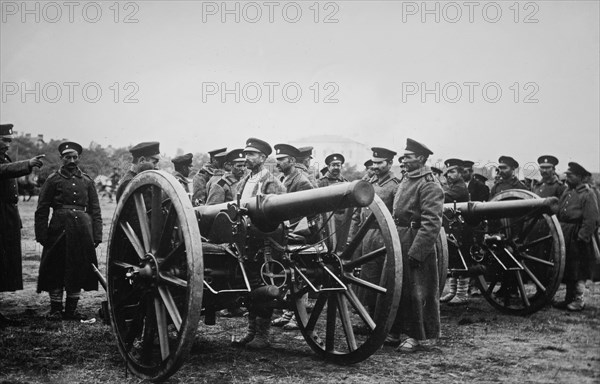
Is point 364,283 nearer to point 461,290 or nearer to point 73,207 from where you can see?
point 73,207

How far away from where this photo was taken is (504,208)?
6984mm

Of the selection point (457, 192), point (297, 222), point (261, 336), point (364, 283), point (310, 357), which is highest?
point (457, 192)

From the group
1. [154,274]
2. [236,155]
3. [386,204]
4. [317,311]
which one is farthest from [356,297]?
[236,155]

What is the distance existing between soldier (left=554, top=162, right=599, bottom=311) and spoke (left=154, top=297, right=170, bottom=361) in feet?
18.6

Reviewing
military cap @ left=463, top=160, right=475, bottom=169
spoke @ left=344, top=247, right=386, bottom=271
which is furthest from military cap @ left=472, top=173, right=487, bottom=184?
spoke @ left=344, top=247, right=386, bottom=271

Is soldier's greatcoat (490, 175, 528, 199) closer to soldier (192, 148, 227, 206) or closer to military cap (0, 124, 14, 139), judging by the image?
soldier (192, 148, 227, 206)

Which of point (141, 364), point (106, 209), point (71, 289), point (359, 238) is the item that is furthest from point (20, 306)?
point (106, 209)

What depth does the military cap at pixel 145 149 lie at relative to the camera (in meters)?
5.95

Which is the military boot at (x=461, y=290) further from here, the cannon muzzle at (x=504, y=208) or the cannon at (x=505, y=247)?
the cannon muzzle at (x=504, y=208)

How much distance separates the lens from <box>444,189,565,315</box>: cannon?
7.00 metres

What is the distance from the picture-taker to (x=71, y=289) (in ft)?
21.0

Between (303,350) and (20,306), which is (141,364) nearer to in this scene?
(303,350)

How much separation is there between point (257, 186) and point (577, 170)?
4.95 metres

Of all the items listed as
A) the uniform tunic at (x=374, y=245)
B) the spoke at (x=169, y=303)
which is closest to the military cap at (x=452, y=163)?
the uniform tunic at (x=374, y=245)
